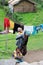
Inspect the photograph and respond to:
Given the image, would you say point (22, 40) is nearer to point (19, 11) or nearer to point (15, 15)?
point (15, 15)

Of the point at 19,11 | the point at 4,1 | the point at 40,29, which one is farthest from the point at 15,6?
the point at 40,29

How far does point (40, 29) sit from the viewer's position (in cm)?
1772

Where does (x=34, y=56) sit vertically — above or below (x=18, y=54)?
below

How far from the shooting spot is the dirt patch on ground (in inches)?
503

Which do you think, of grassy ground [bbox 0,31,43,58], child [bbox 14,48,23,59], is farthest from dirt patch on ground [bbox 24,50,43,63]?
grassy ground [bbox 0,31,43,58]

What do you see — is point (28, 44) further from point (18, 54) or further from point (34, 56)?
point (18, 54)

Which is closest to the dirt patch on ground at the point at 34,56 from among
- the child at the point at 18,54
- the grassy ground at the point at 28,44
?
the child at the point at 18,54

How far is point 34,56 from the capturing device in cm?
1348

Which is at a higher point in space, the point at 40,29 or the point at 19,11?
the point at 40,29

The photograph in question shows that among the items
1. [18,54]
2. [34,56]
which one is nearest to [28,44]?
[34,56]

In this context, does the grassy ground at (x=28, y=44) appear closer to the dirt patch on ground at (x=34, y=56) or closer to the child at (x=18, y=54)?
the child at (x=18, y=54)

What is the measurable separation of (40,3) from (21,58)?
4211cm

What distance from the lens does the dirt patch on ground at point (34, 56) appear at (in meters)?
12.8

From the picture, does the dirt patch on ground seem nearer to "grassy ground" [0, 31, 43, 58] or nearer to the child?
the child
